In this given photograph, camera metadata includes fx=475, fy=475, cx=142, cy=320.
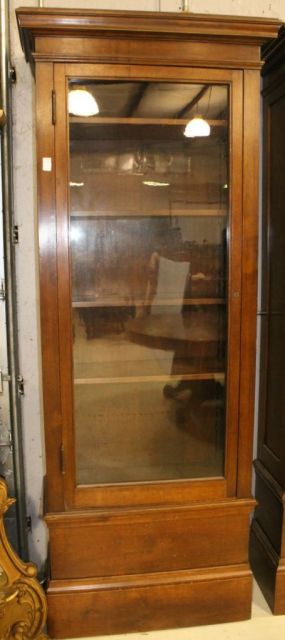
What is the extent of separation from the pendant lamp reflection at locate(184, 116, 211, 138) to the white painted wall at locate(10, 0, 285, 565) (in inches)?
21.4

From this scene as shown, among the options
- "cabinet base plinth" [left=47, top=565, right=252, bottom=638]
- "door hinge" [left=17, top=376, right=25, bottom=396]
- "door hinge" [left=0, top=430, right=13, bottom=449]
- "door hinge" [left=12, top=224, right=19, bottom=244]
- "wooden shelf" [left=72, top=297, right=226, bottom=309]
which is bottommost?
"cabinet base plinth" [left=47, top=565, right=252, bottom=638]

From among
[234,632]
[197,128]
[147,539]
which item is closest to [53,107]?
[197,128]

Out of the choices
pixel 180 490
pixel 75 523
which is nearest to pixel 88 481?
pixel 75 523

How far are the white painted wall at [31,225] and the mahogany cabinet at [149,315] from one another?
12.7 inches

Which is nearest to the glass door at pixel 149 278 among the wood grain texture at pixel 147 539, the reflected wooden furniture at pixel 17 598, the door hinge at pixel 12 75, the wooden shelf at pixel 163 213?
the wooden shelf at pixel 163 213

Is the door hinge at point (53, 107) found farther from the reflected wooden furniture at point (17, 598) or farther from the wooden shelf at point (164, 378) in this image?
the reflected wooden furniture at point (17, 598)

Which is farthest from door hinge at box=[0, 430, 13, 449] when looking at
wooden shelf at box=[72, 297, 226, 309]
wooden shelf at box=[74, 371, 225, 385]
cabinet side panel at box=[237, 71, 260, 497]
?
cabinet side panel at box=[237, 71, 260, 497]

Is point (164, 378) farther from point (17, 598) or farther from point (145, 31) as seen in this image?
point (145, 31)

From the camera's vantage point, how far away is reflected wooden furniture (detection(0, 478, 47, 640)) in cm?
134

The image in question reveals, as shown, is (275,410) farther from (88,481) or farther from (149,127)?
(149,127)

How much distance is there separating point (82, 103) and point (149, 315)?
64 cm

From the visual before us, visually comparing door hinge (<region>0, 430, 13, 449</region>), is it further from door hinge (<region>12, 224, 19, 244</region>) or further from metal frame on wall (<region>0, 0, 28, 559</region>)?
door hinge (<region>12, 224, 19, 244</region>)

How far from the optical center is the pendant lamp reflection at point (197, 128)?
140cm

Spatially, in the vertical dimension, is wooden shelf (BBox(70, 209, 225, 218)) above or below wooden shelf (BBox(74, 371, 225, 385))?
above
